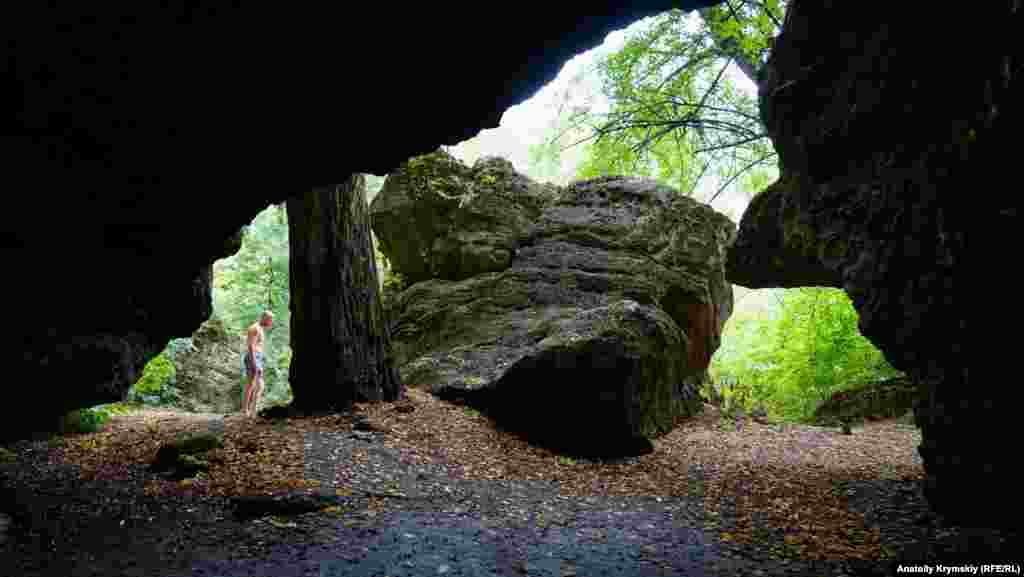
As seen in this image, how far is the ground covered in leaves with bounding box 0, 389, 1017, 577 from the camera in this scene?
12.6ft

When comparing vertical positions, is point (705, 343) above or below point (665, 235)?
below

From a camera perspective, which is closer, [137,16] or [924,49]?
[137,16]

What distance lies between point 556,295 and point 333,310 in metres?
3.79

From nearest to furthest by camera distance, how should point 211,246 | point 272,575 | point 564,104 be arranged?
point 272,575
point 211,246
point 564,104

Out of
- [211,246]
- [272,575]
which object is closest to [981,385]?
[272,575]

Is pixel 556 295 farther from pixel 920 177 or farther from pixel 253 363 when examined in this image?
pixel 920 177

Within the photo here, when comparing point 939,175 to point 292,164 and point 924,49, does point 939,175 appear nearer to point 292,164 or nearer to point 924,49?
point 924,49

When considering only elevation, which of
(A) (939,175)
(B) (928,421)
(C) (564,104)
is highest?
(C) (564,104)

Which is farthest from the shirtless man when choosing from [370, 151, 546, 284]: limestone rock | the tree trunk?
the tree trunk

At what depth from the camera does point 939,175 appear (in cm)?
366

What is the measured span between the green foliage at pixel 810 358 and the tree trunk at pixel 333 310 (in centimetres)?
874

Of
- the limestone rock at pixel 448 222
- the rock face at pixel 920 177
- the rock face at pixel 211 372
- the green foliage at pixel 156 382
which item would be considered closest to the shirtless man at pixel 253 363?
the green foliage at pixel 156 382

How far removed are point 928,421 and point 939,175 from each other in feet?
5.32

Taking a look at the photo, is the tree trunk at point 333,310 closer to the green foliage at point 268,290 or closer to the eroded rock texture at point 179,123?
the eroded rock texture at point 179,123
